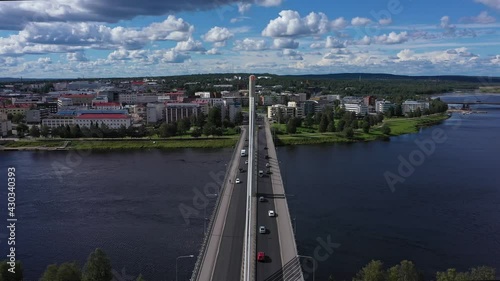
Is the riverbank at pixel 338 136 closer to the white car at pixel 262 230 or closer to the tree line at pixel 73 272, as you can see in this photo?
the white car at pixel 262 230

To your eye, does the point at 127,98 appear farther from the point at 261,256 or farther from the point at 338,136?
the point at 261,256

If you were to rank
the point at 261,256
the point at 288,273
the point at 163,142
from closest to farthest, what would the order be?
the point at 288,273 < the point at 261,256 < the point at 163,142

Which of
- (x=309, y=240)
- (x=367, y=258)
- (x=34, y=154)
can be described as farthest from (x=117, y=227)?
(x=34, y=154)

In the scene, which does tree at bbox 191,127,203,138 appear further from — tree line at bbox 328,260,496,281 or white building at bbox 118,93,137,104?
white building at bbox 118,93,137,104

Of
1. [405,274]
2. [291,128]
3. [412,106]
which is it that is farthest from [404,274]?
[412,106]

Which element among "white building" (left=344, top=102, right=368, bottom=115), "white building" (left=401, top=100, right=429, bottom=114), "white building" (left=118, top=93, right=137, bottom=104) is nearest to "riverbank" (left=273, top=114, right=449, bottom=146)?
"white building" (left=344, top=102, right=368, bottom=115)

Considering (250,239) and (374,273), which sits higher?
(250,239)

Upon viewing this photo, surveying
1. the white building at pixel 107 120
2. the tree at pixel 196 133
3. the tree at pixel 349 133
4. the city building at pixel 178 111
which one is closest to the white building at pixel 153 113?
the city building at pixel 178 111

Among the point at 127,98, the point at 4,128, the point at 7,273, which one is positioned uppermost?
the point at 127,98

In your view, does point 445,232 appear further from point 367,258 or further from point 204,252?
point 204,252
